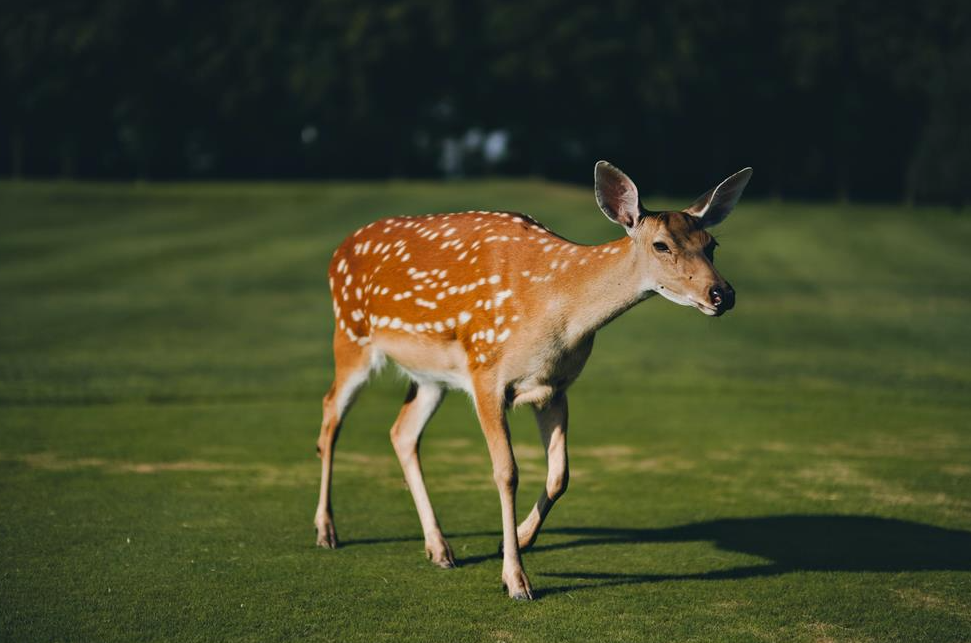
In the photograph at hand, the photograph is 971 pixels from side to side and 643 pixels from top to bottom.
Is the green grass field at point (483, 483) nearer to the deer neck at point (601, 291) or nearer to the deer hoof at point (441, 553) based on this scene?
the deer hoof at point (441, 553)

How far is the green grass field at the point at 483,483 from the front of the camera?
19.5 feet

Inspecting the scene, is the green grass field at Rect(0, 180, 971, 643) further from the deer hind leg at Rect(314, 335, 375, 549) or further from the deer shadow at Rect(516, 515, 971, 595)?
the deer hind leg at Rect(314, 335, 375, 549)

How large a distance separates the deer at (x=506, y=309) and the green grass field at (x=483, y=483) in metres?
0.64

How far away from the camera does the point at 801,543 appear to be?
7.51 meters

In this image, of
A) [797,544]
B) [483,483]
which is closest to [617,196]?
[797,544]

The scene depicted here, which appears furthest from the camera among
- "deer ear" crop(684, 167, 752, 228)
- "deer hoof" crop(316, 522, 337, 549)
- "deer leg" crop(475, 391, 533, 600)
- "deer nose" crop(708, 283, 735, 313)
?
"deer hoof" crop(316, 522, 337, 549)

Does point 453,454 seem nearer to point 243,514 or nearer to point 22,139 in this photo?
point 243,514

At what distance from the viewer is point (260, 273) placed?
85.6ft

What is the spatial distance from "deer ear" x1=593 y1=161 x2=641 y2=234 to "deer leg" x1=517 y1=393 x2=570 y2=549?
3.87ft

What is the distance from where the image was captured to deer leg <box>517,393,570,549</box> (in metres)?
6.73

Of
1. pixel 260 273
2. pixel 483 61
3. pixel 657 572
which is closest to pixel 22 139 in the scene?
pixel 483 61

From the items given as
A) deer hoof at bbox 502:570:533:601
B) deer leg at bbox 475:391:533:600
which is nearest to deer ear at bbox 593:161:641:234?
deer leg at bbox 475:391:533:600

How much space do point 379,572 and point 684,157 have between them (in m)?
65.7

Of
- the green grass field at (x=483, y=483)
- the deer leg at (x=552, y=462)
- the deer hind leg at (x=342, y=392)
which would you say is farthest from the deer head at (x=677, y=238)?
the deer hind leg at (x=342, y=392)
